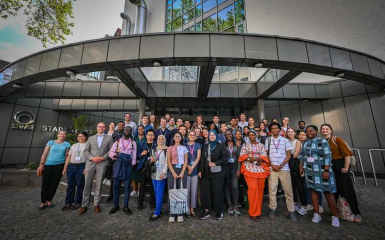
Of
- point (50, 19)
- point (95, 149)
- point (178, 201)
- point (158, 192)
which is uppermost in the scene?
point (50, 19)

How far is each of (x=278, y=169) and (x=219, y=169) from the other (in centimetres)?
140

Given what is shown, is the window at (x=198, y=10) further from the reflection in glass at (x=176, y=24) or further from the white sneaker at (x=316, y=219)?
the white sneaker at (x=316, y=219)

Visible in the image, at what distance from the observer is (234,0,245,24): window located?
13.6 meters

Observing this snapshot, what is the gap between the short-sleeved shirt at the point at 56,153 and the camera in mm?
4361

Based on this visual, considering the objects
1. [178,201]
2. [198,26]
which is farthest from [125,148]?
[198,26]

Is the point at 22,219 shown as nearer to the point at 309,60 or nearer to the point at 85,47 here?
the point at 85,47

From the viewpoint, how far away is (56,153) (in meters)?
4.40

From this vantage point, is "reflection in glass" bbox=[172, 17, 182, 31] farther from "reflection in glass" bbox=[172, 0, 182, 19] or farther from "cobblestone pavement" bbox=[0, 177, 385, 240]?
"cobblestone pavement" bbox=[0, 177, 385, 240]

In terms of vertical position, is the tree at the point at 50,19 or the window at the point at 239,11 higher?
the window at the point at 239,11

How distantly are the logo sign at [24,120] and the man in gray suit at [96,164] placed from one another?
1354 centimetres

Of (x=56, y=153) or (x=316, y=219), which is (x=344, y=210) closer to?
(x=316, y=219)

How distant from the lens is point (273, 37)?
6035mm

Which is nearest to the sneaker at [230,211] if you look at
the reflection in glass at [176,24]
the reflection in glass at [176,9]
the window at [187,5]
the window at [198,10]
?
the window at [198,10]

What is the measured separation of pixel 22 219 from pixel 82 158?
66.8 inches
